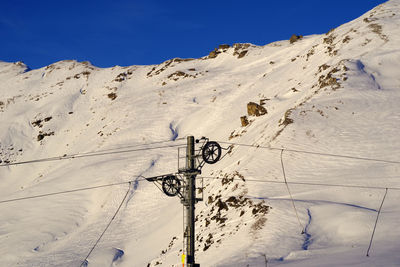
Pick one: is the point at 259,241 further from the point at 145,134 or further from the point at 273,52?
the point at 273,52

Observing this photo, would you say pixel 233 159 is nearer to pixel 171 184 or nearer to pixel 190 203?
pixel 171 184

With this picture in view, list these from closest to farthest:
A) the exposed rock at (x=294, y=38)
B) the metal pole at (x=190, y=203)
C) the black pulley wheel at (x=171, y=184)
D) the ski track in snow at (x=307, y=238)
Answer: the metal pole at (x=190, y=203)
the black pulley wheel at (x=171, y=184)
the ski track in snow at (x=307, y=238)
the exposed rock at (x=294, y=38)

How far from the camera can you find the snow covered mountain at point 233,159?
28609 mm

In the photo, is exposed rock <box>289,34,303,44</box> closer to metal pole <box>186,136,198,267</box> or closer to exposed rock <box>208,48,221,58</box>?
exposed rock <box>208,48,221,58</box>

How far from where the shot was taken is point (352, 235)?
25.5 m

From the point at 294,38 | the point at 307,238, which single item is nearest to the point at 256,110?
the point at 307,238

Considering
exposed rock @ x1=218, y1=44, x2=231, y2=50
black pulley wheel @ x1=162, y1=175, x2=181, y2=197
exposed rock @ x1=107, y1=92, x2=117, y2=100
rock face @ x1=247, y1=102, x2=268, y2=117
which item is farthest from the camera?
exposed rock @ x1=218, y1=44, x2=231, y2=50

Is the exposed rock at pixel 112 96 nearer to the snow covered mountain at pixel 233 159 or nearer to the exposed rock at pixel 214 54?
the snow covered mountain at pixel 233 159

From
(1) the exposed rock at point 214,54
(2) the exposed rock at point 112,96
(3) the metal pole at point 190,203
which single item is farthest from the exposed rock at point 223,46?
(3) the metal pole at point 190,203

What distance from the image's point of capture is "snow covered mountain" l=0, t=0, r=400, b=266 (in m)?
28.6

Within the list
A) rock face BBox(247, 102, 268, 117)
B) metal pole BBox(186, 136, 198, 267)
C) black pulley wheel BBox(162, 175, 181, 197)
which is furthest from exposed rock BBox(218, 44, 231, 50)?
metal pole BBox(186, 136, 198, 267)

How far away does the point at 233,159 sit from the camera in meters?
48.3

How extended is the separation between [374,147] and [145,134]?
3924cm

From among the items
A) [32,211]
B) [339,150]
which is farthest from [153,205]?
[339,150]
